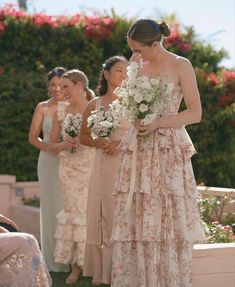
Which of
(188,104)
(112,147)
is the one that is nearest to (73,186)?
(112,147)

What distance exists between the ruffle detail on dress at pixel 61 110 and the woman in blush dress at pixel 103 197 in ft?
2.97

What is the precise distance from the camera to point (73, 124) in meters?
8.08

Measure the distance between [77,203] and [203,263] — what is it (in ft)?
6.52

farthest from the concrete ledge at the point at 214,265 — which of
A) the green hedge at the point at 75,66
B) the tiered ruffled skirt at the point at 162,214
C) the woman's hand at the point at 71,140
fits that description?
the green hedge at the point at 75,66

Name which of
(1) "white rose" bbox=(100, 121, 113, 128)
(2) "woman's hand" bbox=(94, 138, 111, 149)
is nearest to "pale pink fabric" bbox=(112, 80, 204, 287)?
(1) "white rose" bbox=(100, 121, 113, 128)

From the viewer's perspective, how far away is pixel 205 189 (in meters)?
9.99

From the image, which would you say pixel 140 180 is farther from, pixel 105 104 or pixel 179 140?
pixel 105 104

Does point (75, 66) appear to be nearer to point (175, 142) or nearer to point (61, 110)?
point (61, 110)

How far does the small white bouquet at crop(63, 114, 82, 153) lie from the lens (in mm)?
8070

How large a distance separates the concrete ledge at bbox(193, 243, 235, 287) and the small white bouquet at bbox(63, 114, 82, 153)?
6.35 feet

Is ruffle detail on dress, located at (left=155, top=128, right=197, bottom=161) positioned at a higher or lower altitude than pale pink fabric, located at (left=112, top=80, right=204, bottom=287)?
higher

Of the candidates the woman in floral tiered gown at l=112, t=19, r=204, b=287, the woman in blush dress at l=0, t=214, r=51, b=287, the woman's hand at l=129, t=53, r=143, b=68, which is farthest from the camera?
the woman's hand at l=129, t=53, r=143, b=68

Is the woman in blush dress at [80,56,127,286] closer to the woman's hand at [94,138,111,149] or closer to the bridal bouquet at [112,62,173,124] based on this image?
the woman's hand at [94,138,111,149]

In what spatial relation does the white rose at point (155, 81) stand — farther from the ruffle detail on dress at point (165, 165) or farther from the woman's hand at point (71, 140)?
the woman's hand at point (71, 140)
